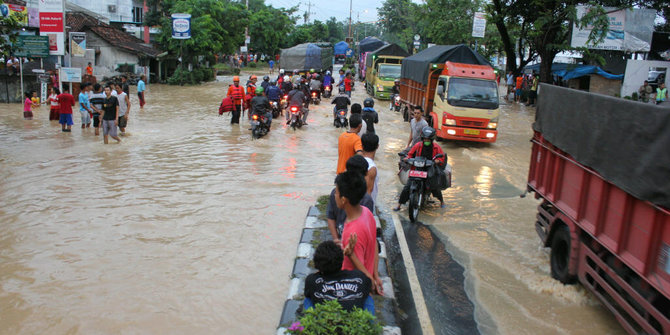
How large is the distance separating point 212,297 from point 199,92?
28.7m

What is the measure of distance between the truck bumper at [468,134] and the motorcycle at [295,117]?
4966 mm

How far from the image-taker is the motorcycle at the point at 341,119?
59.8 ft

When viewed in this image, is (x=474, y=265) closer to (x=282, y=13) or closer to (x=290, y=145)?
(x=290, y=145)

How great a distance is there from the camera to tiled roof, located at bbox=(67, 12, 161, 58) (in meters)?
Answer: 33.4

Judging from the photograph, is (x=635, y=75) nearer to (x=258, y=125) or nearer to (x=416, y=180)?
(x=258, y=125)

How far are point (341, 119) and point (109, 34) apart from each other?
23.1 meters

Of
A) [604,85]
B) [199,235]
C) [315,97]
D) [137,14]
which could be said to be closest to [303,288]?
[199,235]

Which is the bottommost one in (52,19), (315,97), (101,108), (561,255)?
(561,255)

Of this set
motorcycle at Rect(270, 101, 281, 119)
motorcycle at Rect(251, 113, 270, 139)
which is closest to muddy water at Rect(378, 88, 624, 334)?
motorcycle at Rect(251, 113, 270, 139)

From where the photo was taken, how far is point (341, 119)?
18.6 metres

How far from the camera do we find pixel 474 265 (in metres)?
6.85

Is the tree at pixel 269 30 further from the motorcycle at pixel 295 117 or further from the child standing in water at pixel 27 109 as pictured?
the motorcycle at pixel 295 117

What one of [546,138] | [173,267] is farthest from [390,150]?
[173,267]

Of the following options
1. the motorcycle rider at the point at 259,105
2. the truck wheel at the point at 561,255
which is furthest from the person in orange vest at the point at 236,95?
the truck wheel at the point at 561,255
